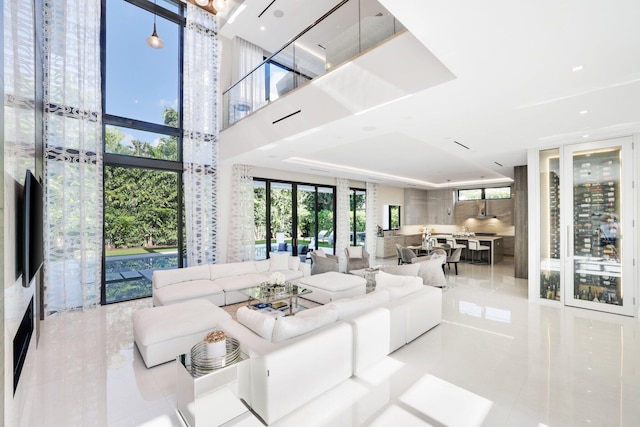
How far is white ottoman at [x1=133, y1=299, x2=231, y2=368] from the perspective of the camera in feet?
9.70

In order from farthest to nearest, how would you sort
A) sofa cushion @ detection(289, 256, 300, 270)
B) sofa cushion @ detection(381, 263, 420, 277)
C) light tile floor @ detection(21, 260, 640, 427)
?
1. sofa cushion @ detection(289, 256, 300, 270)
2. sofa cushion @ detection(381, 263, 420, 277)
3. light tile floor @ detection(21, 260, 640, 427)

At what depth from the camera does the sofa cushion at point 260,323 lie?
240cm

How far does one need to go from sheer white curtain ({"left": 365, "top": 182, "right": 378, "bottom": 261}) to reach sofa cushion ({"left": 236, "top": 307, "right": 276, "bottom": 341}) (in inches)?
310

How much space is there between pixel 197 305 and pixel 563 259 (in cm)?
617

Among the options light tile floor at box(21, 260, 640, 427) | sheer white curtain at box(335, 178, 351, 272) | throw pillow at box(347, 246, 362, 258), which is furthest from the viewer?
sheer white curtain at box(335, 178, 351, 272)

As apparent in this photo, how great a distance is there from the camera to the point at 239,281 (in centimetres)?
510

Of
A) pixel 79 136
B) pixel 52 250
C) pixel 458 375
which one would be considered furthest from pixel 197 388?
pixel 79 136

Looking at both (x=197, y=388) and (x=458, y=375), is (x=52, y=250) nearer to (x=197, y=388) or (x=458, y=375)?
(x=197, y=388)

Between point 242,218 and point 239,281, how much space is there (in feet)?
6.47

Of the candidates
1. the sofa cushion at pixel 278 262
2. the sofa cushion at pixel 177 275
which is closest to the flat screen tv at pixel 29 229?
the sofa cushion at pixel 177 275

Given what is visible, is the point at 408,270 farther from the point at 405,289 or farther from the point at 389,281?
the point at 405,289

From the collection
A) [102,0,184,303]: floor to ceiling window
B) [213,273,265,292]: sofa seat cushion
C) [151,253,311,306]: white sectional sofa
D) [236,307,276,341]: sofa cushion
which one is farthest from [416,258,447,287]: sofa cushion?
[102,0,184,303]: floor to ceiling window

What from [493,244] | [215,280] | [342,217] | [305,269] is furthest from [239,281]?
[493,244]

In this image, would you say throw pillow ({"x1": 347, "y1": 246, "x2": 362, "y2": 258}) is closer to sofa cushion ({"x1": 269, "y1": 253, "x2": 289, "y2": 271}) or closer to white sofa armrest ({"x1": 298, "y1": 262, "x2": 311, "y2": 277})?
white sofa armrest ({"x1": 298, "y1": 262, "x2": 311, "y2": 277})
